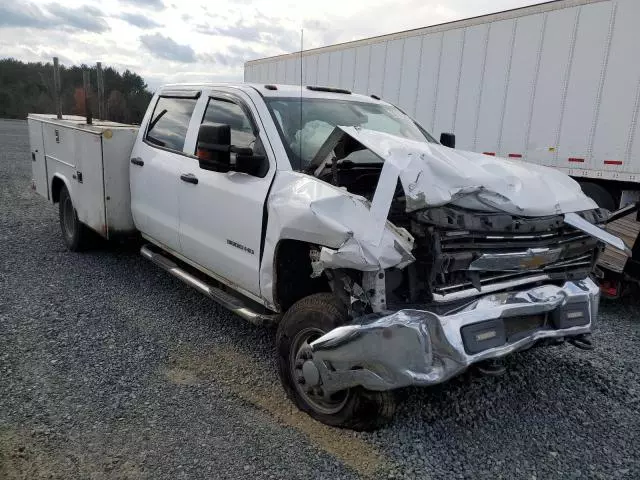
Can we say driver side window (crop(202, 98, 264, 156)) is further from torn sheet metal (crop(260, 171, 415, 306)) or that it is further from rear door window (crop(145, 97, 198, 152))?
torn sheet metal (crop(260, 171, 415, 306))

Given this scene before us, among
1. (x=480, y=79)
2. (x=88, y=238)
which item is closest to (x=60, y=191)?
(x=88, y=238)

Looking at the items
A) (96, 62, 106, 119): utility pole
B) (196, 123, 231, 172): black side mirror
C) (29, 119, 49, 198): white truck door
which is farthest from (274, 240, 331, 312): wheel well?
(96, 62, 106, 119): utility pole

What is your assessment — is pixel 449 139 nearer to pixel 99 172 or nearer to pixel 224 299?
pixel 224 299

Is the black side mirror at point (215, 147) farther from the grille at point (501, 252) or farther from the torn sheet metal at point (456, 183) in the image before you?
the grille at point (501, 252)

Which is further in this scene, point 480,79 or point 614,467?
point 480,79

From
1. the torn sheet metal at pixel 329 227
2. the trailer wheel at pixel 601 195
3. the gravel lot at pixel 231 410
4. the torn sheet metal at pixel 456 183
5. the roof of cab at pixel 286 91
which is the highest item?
the roof of cab at pixel 286 91

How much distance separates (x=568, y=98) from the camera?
22.6 feet

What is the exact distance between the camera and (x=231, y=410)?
3.33 metres

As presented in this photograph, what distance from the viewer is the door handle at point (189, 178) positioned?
4281mm

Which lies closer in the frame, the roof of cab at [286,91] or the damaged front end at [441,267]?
A: the damaged front end at [441,267]

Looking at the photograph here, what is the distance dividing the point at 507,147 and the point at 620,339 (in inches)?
145

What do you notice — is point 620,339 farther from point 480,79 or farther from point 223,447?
point 480,79

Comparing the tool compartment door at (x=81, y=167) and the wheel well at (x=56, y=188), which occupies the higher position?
the tool compartment door at (x=81, y=167)

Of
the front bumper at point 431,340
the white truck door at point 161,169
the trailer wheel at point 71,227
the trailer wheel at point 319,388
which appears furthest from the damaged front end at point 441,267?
the trailer wheel at point 71,227
